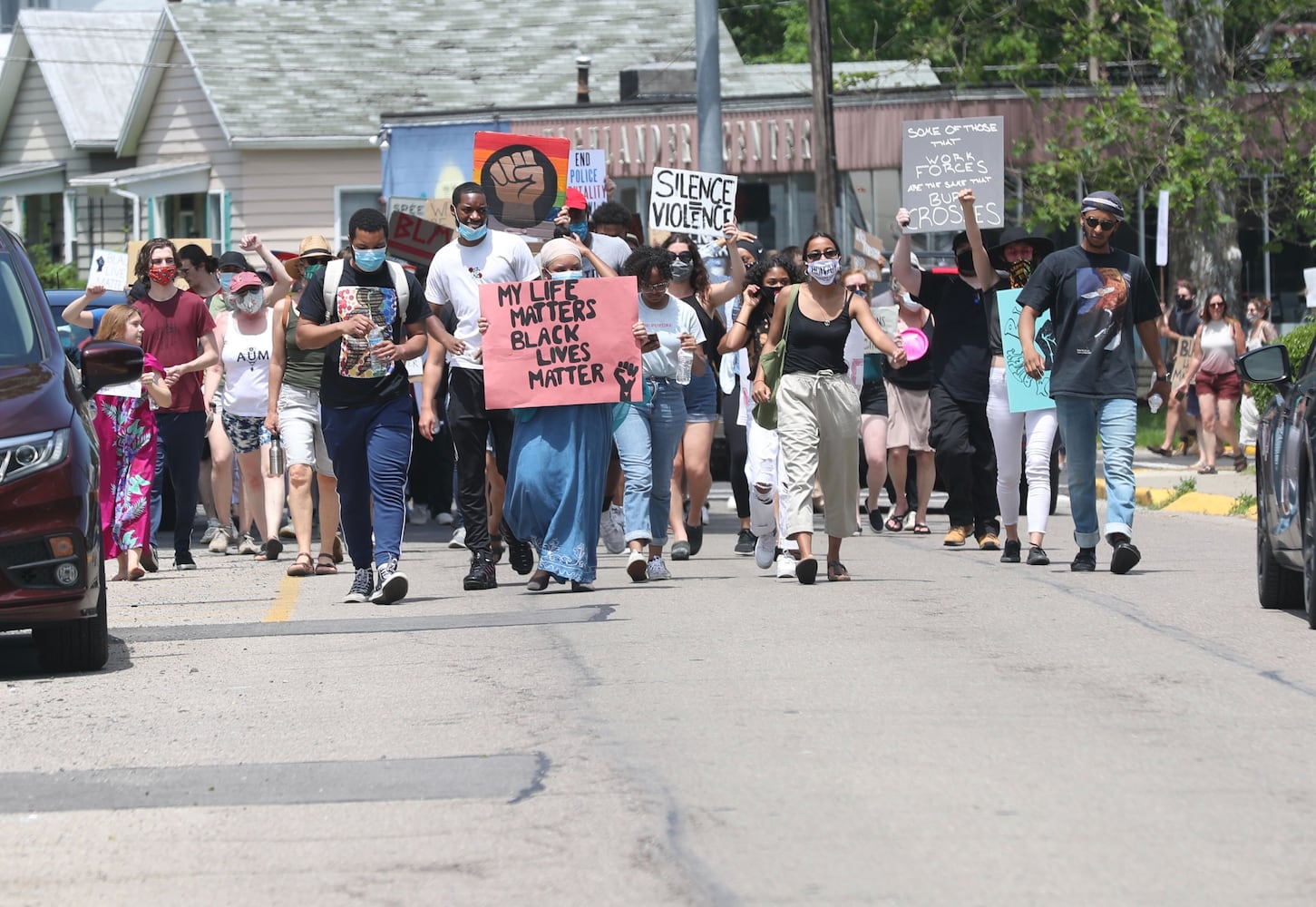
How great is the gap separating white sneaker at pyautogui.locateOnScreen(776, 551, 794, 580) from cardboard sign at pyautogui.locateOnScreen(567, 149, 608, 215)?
737cm

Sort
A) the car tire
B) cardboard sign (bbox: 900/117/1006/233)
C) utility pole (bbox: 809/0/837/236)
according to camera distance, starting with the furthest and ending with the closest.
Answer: utility pole (bbox: 809/0/837/236), cardboard sign (bbox: 900/117/1006/233), the car tire

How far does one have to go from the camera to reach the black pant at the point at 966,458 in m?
14.4

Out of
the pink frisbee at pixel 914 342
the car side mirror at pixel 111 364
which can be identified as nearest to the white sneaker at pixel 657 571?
the car side mirror at pixel 111 364

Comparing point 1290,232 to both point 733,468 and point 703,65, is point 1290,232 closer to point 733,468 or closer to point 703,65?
point 703,65

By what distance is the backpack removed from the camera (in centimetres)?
1120

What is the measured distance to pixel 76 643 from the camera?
30.0ft

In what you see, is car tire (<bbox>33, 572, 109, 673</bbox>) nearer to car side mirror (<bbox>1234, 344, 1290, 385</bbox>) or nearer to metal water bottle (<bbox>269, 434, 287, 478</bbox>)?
car side mirror (<bbox>1234, 344, 1290, 385</bbox>)

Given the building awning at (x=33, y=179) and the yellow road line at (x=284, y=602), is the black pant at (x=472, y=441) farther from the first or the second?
the building awning at (x=33, y=179)

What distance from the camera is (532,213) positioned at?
16.6 meters

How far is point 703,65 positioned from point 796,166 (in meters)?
10.9

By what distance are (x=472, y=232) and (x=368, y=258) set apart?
0.85 meters

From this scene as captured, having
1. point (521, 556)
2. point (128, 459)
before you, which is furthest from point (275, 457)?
point (521, 556)

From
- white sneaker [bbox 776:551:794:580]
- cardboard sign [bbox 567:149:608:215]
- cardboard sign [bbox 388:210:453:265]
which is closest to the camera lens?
white sneaker [bbox 776:551:794:580]

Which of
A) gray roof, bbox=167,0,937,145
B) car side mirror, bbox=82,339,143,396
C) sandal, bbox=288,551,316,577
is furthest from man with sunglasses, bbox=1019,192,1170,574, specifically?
gray roof, bbox=167,0,937,145
